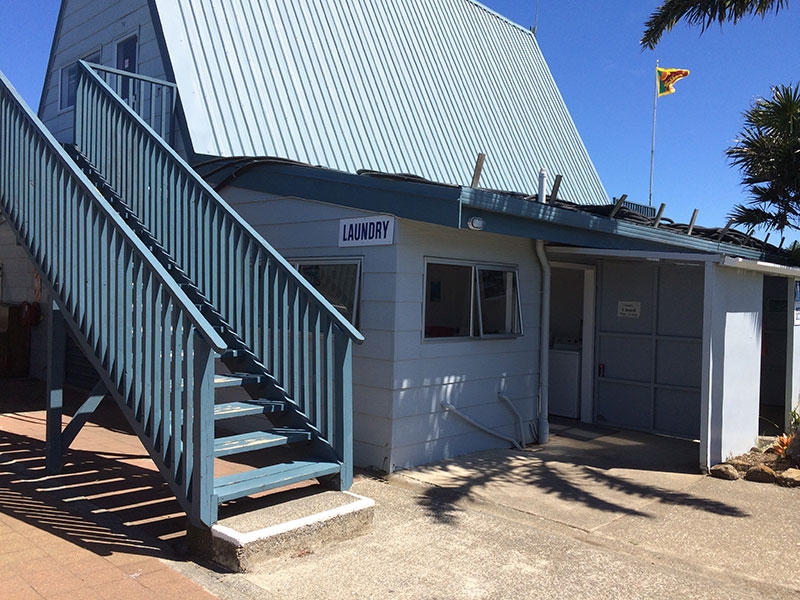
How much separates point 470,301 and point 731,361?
9.33 feet

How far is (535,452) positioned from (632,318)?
2.71m

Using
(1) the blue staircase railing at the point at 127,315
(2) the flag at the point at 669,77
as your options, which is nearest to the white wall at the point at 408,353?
(1) the blue staircase railing at the point at 127,315

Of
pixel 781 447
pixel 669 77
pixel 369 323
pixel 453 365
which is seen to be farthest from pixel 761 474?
pixel 669 77

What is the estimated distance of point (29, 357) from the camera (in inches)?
503

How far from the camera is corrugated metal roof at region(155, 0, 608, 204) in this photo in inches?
371

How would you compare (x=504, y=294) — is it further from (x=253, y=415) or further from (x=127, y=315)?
(x=127, y=315)

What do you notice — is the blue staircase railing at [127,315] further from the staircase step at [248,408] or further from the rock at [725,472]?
the rock at [725,472]

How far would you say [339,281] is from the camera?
7238 millimetres

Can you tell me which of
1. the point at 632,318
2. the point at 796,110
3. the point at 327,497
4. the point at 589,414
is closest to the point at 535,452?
the point at 589,414

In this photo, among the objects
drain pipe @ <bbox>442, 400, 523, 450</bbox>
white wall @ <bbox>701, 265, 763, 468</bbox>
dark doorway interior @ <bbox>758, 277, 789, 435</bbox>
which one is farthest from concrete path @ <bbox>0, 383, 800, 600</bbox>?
dark doorway interior @ <bbox>758, 277, 789, 435</bbox>

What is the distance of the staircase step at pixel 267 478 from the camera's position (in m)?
4.59

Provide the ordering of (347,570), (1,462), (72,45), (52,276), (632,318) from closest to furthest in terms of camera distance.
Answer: (347,570) < (52,276) < (1,462) < (632,318) < (72,45)

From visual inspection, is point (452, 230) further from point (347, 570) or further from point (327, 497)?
point (347, 570)

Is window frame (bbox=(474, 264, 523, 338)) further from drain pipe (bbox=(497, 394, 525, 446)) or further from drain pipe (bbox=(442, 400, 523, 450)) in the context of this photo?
drain pipe (bbox=(442, 400, 523, 450))
